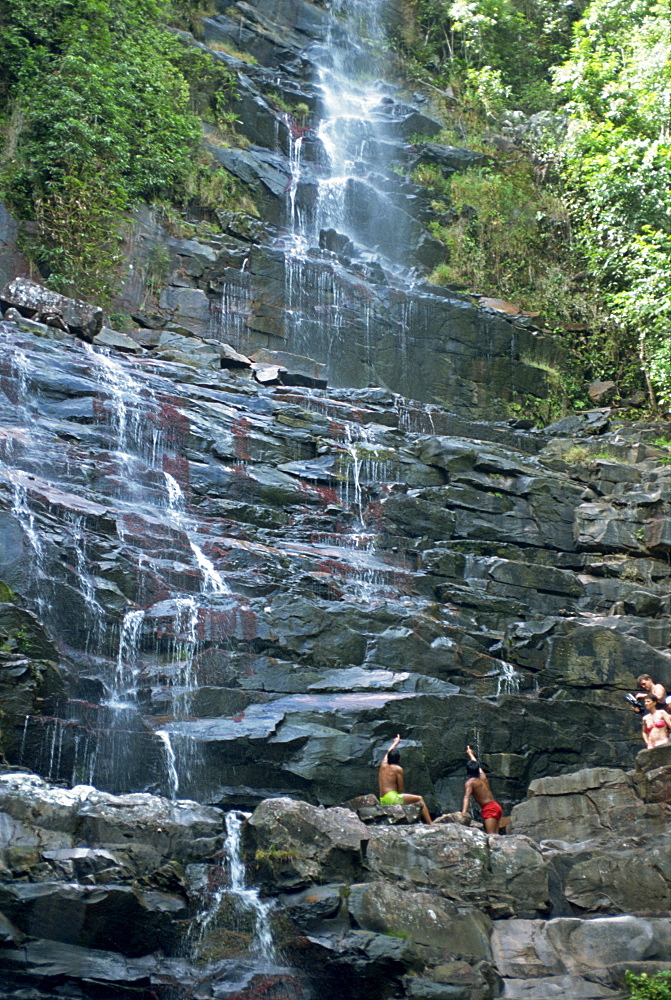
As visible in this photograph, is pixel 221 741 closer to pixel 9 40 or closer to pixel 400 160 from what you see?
pixel 9 40

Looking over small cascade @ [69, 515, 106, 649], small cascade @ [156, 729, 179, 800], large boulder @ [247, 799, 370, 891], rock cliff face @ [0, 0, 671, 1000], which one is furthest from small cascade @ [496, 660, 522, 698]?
small cascade @ [69, 515, 106, 649]

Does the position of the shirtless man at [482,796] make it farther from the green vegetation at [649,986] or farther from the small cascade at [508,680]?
the green vegetation at [649,986]

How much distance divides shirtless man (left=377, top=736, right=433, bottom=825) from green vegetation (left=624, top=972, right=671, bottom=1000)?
8.33ft

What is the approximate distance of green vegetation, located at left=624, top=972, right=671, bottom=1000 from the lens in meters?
7.60

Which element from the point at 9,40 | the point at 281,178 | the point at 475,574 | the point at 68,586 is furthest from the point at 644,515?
the point at 9,40

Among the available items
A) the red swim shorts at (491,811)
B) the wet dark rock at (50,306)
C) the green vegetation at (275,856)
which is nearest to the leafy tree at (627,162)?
the wet dark rock at (50,306)

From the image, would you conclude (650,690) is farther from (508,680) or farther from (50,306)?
(50,306)

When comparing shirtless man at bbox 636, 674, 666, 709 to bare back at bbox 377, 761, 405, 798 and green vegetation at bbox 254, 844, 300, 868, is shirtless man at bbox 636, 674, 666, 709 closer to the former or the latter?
bare back at bbox 377, 761, 405, 798

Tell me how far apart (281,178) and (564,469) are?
11.9 m

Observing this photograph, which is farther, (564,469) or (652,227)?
(652,227)

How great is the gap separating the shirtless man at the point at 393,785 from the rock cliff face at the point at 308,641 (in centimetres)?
43

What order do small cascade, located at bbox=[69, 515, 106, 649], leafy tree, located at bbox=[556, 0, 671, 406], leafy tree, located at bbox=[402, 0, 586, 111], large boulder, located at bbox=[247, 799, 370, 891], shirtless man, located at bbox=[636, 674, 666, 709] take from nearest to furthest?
large boulder, located at bbox=[247, 799, 370, 891]
small cascade, located at bbox=[69, 515, 106, 649]
shirtless man, located at bbox=[636, 674, 666, 709]
leafy tree, located at bbox=[556, 0, 671, 406]
leafy tree, located at bbox=[402, 0, 586, 111]

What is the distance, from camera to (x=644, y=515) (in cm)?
1664

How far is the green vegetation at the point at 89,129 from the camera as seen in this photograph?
1928 centimetres
